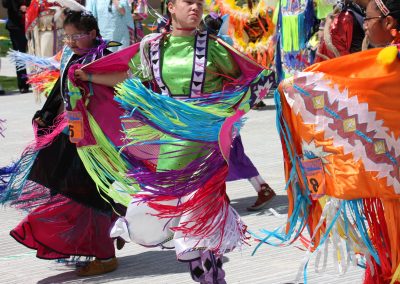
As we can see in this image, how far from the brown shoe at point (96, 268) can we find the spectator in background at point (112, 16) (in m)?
5.25

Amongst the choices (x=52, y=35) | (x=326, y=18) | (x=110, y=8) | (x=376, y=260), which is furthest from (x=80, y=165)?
(x=52, y=35)

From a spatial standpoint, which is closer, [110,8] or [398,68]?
[398,68]

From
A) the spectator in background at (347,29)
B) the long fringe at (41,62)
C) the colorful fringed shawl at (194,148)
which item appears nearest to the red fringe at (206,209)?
the colorful fringed shawl at (194,148)

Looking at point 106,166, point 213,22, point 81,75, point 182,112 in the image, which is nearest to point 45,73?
point 81,75

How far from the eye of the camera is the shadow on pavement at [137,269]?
5.43 m

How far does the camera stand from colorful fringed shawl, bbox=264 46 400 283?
3.69 meters

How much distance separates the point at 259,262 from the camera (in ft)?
18.2

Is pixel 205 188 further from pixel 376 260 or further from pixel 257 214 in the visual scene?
pixel 257 214

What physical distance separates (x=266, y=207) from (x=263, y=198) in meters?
0.07

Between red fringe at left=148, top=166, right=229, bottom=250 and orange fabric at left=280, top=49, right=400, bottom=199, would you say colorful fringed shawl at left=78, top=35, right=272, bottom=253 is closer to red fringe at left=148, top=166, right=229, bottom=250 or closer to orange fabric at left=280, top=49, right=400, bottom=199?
red fringe at left=148, top=166, right=229, bottom=250

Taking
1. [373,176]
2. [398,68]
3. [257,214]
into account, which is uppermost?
[398,68]

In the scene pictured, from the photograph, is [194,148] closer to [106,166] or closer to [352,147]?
[106,166]

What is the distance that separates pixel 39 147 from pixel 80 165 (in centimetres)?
27

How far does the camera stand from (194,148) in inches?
177
